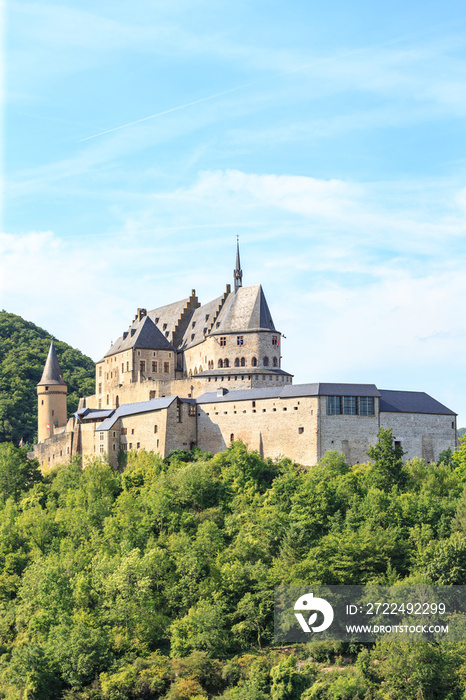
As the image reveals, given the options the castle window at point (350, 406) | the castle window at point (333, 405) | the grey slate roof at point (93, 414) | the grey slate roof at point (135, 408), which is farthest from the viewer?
the grey slate roof at point (93, 414)

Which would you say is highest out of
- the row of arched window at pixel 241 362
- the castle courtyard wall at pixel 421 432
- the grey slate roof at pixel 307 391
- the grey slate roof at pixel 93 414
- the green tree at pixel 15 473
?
the row of arched window at pixel 241 362

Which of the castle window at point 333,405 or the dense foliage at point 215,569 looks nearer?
the dense foliage at point 215,569

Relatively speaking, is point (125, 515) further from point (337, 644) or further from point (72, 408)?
point (72, 408)

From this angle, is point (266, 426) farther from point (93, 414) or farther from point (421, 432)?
point (93, 414)

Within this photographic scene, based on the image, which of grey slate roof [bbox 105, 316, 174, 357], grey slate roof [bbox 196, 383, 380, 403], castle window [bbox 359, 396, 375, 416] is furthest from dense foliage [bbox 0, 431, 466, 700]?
grey slate roof [bbox 105, 316, 174, 357]

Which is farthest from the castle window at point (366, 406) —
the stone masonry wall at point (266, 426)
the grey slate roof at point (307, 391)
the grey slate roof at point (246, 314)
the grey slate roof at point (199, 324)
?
the grey slate roof at point (199, 324)

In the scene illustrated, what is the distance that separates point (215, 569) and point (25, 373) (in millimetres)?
60947

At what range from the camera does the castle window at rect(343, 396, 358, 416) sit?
68188 mm

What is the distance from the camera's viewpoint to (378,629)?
52719 millimetres

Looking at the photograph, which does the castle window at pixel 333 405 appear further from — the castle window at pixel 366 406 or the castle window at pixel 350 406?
the castle window at pixel 366 406

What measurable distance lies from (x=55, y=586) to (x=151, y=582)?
563 cm

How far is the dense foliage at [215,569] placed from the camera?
50656 millimetres

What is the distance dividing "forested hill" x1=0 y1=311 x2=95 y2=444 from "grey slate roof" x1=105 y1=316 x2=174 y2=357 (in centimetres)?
2168

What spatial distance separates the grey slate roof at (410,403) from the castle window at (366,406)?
0.76 metres
